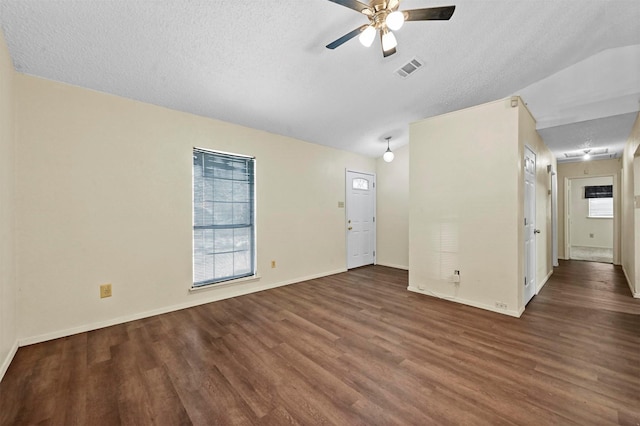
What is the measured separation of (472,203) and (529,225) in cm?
95

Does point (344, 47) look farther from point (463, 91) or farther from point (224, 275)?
point (224, 275)

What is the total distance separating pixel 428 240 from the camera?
385 cm

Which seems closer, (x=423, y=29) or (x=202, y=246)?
(x=423, y=29)

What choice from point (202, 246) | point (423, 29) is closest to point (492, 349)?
point (423, 29)

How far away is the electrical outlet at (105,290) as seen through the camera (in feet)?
9.10

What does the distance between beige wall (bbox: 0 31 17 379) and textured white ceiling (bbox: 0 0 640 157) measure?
32 cm

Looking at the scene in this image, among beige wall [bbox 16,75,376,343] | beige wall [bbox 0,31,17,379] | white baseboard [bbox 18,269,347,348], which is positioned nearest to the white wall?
white baseboard [bbox 18,269,347,348]

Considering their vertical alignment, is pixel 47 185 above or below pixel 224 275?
above

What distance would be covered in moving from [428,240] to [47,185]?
4564 millimetres

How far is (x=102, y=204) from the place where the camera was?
278cm

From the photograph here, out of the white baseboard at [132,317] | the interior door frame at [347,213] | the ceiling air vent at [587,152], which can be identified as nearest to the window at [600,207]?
the ceiling air vent at [587,152]

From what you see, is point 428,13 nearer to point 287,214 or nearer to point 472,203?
point 472,203

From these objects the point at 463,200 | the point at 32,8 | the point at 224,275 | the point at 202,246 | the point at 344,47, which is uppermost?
the point at 344,47

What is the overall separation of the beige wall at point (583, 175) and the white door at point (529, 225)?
4253 millimetres
